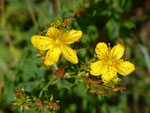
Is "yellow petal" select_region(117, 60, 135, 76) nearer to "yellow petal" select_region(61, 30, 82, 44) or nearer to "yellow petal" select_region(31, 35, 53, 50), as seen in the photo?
"yellow petal" select_region(61, 30, 82, 44)

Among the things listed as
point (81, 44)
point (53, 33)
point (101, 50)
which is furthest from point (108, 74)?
point (53, 33)

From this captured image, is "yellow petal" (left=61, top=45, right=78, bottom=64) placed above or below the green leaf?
above

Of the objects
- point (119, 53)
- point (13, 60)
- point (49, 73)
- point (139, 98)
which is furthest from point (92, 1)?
point (139, 98)

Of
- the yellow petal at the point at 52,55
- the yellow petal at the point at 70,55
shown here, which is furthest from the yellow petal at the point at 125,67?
the yellow petal at the point at 52,55

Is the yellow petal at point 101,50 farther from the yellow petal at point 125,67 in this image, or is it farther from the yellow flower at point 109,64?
the yellow petal at point 125,67

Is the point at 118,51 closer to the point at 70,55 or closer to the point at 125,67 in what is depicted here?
the point at 125,67

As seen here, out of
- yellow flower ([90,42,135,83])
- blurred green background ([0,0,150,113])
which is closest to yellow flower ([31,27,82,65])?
blurred green background ([0,0,150,113])
